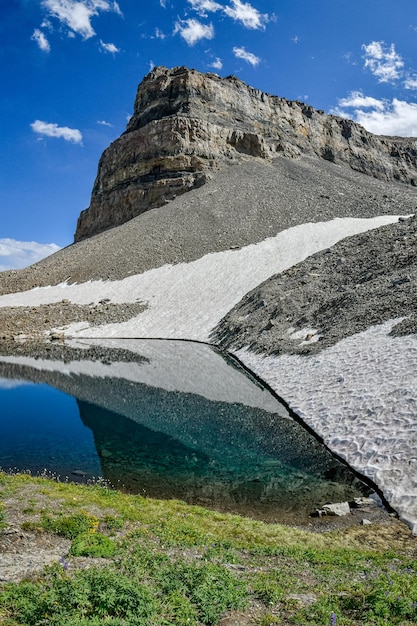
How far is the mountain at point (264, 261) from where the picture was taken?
1977 cm

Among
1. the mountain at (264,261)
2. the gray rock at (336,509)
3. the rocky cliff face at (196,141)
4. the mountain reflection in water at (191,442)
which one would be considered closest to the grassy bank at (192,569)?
the gray rock at (336,509)

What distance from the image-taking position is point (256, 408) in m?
22.0

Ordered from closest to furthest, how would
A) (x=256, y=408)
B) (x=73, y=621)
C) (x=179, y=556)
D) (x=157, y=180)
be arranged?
1. (x=73, y=621)
2. (x=179, y=556)
3. (x=256, y=408)
4. (x=157, y=180)

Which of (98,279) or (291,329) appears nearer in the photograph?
(291,329)

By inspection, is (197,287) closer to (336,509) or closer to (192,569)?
(336,509)

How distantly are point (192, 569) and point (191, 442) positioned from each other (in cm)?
1073

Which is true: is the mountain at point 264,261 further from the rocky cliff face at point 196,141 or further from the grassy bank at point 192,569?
the grassy bank at point 192,569

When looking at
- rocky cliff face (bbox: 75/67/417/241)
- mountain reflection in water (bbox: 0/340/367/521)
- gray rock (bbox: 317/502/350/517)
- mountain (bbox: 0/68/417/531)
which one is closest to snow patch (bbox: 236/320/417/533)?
mountain (bbox: 0/68/417/531)

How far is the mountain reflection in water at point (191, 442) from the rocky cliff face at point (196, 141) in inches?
2761

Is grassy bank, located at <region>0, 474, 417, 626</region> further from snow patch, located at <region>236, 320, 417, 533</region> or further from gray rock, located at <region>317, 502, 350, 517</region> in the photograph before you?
snow patch, located at <region>236, 320, 417, 533</region>

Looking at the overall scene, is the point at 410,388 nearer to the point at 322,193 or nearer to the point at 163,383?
the point at 163,383

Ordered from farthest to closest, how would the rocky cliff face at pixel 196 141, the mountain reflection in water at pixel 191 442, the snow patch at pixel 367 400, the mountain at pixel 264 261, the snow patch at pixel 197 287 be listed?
the rocky cliff face at pixel 196 141 → the snow patch at pixel 197 287 → the mountain at pixel 264 261 → the mountain reflection in water at pixel 191 442 → the snow patch at pixel 367 400

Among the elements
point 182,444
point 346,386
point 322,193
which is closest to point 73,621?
point 182,444

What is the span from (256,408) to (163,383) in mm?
7987
